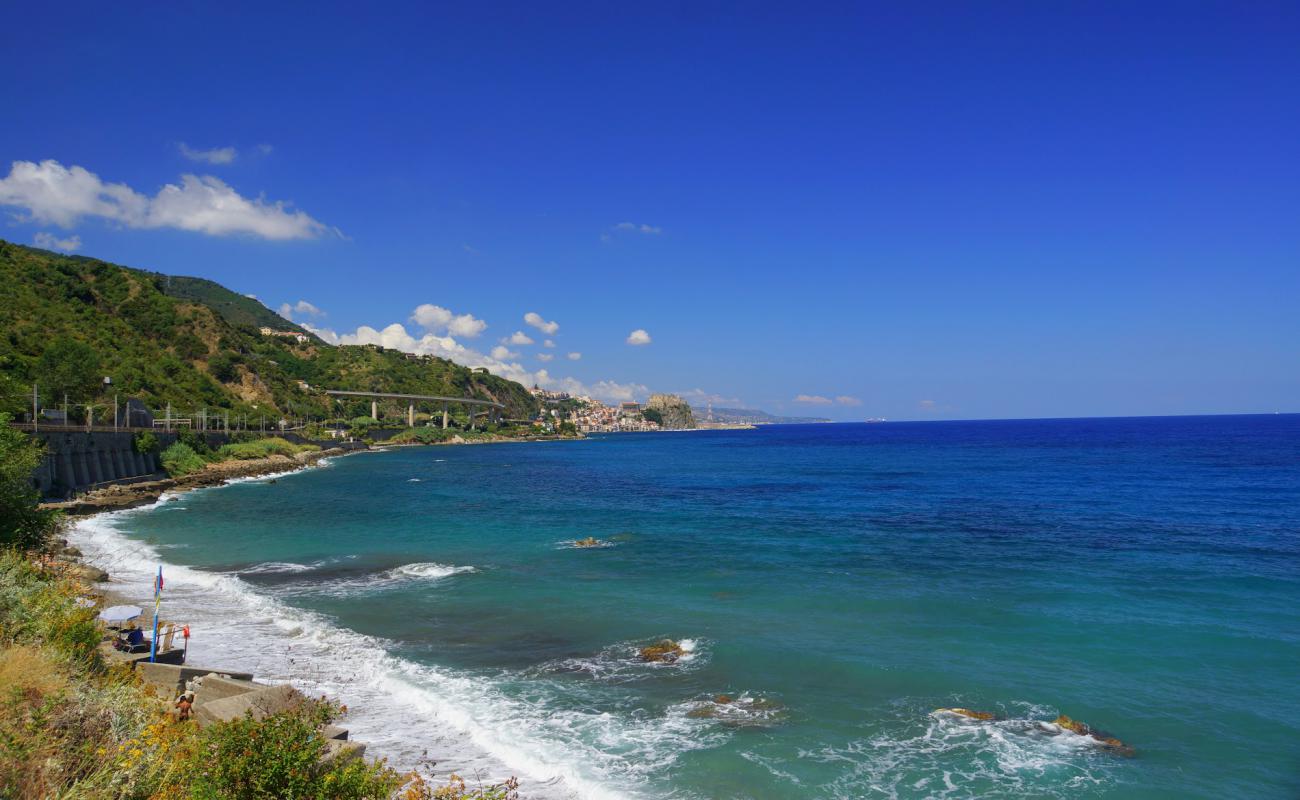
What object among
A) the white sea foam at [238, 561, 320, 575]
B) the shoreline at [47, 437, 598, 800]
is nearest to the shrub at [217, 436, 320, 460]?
the shoreline at [47, 437, 598, 800]

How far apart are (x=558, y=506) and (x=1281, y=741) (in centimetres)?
4889

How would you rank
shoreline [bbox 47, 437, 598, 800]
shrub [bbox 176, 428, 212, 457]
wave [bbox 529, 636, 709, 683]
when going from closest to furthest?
shoreline [bbox 47, 437, 598, 800] < wave [bbox 529, 636, 709, 683] < shrub [bbox 176, 428, 212, 457]

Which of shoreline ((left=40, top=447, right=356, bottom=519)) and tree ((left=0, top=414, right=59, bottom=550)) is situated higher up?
tree ((left=0, top=414, right=59, bottom=550))

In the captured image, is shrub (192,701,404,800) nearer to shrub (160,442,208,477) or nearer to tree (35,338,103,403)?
shrub (160,442,208,477)

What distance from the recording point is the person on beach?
13.3 meters

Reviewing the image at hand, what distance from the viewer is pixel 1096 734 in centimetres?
1602

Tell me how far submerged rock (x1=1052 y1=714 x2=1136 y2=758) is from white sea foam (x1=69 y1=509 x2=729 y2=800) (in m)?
7.84

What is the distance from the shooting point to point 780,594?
28.2m

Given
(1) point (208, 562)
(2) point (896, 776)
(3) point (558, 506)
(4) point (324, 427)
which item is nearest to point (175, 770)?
(2) point (896, 776)

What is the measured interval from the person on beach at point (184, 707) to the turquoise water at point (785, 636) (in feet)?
11.1

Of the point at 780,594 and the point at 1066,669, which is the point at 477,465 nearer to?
the point at 780,594

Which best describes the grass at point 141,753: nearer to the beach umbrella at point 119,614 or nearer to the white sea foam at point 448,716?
the white sea foam at point 448,716

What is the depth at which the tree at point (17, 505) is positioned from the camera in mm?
25016

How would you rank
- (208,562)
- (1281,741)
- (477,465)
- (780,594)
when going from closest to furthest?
(1281,741), (780,594), (208,562), (477,465)
